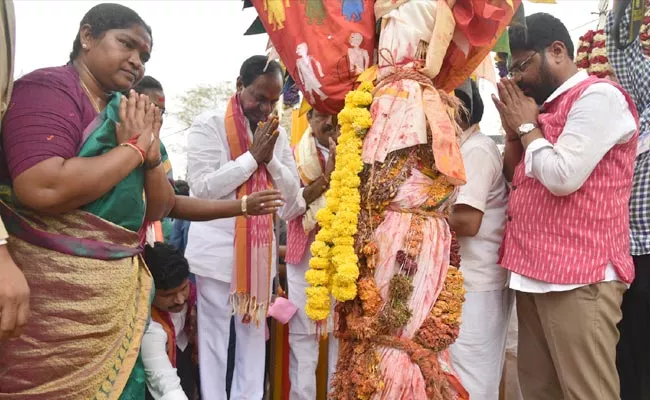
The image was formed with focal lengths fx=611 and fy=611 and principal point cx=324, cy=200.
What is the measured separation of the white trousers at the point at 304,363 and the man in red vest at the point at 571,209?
1493 millimetres

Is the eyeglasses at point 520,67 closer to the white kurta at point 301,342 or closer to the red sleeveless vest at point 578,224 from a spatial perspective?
the red sleeveless vest at point 578,224

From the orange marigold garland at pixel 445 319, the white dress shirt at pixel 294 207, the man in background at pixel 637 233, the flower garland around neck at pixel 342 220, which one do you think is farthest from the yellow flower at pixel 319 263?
the man in background at pixel 637 233

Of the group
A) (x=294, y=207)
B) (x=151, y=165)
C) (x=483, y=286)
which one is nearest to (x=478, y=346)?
(x=483, y=286)

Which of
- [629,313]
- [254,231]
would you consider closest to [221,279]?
[254,231]

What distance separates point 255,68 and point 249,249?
1122 millimetres

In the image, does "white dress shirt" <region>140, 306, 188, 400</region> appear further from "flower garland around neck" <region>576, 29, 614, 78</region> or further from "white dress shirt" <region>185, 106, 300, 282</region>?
"flower garland around neck" <region>576, 29, 614, 78</region>

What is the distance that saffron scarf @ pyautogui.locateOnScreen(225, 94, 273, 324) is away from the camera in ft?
11.9

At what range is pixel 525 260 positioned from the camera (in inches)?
117

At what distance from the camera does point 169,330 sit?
3.21m

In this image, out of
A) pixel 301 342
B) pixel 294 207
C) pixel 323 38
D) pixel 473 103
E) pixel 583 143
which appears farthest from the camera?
pixel 301 342

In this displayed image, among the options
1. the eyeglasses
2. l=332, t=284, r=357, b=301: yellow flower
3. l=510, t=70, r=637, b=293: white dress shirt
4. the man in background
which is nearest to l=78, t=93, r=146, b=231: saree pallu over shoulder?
l=332, t=284, r=357, b=301: yellow flower

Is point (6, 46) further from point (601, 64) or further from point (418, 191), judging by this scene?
point (601, 64)

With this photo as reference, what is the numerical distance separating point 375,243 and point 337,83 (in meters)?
0.70

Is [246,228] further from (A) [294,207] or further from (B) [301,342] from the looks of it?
(B) [301,342]
